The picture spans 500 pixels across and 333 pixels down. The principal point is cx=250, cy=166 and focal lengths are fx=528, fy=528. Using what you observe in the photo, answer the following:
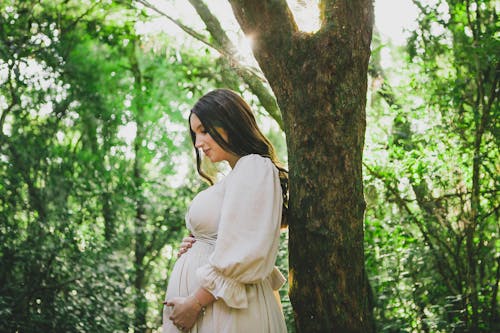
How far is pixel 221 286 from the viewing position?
2.08 metres

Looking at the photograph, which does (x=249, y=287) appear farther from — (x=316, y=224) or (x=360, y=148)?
(x=360, y=148)

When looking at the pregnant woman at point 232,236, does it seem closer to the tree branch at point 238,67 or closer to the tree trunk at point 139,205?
the tree branch at point 238,67

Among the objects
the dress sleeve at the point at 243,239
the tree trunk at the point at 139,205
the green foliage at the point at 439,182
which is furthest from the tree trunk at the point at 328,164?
the tree trunk at the point at 139,205

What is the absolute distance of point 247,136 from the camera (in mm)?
2473

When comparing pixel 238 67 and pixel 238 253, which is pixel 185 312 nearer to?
pixel 238 253

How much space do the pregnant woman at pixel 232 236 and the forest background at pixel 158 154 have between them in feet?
3.78

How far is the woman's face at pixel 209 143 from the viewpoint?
2.46 meters

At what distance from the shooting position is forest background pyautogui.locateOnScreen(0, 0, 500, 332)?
4180 mm

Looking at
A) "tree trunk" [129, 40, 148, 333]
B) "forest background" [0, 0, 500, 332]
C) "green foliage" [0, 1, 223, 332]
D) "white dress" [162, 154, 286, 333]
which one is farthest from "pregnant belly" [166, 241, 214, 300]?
"tree trunk" [129, 40, 148, 333]

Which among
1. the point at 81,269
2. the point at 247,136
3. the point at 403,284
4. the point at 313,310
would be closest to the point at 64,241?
the point at 81,269

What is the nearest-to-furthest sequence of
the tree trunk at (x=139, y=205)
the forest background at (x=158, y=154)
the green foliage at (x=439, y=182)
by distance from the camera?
the green foliage at (x=439, y=182)
the forest background at (x=158, y=154)
the tree trunk at (x=139, y=205)

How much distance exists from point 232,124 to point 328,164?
1.81ft

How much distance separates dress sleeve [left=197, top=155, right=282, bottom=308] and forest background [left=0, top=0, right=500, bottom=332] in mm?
1505

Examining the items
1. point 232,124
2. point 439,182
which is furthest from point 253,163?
point 439,182
